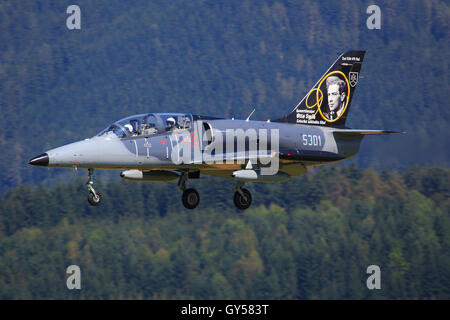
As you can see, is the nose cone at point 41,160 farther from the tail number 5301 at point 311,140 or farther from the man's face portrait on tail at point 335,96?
the man's face portrait on tail at point 335,96

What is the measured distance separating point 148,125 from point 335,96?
25.5ft

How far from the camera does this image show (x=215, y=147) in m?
26.8

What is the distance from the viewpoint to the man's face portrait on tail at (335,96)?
30.3 metres

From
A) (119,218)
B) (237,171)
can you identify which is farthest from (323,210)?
(237,171)

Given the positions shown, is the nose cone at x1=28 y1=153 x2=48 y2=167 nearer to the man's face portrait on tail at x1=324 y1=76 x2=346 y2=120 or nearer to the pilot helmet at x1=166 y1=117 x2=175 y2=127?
the pilot helmet at x1=166 y1=117 x2=175 y2=127

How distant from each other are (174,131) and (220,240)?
5698 cm

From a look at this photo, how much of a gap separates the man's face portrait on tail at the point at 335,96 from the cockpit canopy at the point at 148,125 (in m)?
5.98

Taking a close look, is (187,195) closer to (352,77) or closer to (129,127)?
(129,127)

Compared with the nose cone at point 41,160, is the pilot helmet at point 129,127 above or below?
above

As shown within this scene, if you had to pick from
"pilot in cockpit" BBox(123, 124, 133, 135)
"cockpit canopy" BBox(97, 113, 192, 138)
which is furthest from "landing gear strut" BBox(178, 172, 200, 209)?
"pilot in cockpit" BBox(123, 124, 133, 135)

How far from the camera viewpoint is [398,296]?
72.4 meters

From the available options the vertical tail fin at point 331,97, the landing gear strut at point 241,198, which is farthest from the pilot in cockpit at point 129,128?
the vertical tail fin at point 331,97

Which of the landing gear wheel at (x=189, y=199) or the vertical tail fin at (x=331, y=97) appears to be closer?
the landing gear wheel at (x=189, y=199)
